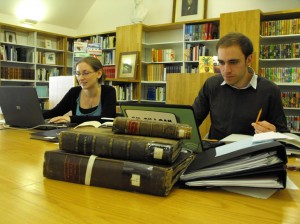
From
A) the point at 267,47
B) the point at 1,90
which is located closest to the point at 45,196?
the point at 1,90

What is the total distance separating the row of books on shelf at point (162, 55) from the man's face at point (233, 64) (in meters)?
3.55

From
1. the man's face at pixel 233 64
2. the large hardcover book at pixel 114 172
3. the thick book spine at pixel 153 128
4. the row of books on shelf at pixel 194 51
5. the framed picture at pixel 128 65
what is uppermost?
the row of books on shelf at pixel 194 51

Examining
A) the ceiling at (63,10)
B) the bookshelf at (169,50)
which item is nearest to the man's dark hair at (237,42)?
the bookshelf at (169,50)

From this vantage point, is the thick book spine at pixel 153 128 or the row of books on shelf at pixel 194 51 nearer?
the thick book spine at pixel 153 128

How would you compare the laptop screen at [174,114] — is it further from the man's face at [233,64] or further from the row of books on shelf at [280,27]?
the row of books on shelf at [280,27]

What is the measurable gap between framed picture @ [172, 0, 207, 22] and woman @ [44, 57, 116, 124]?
3.14 meters

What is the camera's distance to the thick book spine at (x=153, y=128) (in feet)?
2.43

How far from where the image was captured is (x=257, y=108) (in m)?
1.75

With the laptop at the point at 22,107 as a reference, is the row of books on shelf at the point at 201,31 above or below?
above

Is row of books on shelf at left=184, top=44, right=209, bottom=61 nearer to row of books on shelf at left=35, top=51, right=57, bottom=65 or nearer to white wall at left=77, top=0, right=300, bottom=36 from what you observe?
white wall at left=77, top=0, right=300, bottom=36

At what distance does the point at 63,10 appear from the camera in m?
6.17

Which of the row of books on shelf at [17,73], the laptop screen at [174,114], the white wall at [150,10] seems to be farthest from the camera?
the row of books on shelf at [17,73]

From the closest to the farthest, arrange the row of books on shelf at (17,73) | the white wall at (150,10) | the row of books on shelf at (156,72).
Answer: the white wall at (150,10), the row of books on shelf at (156,72), the row of books on shelf at (17,73)

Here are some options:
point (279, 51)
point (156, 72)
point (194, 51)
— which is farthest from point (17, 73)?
point (279, 51)
